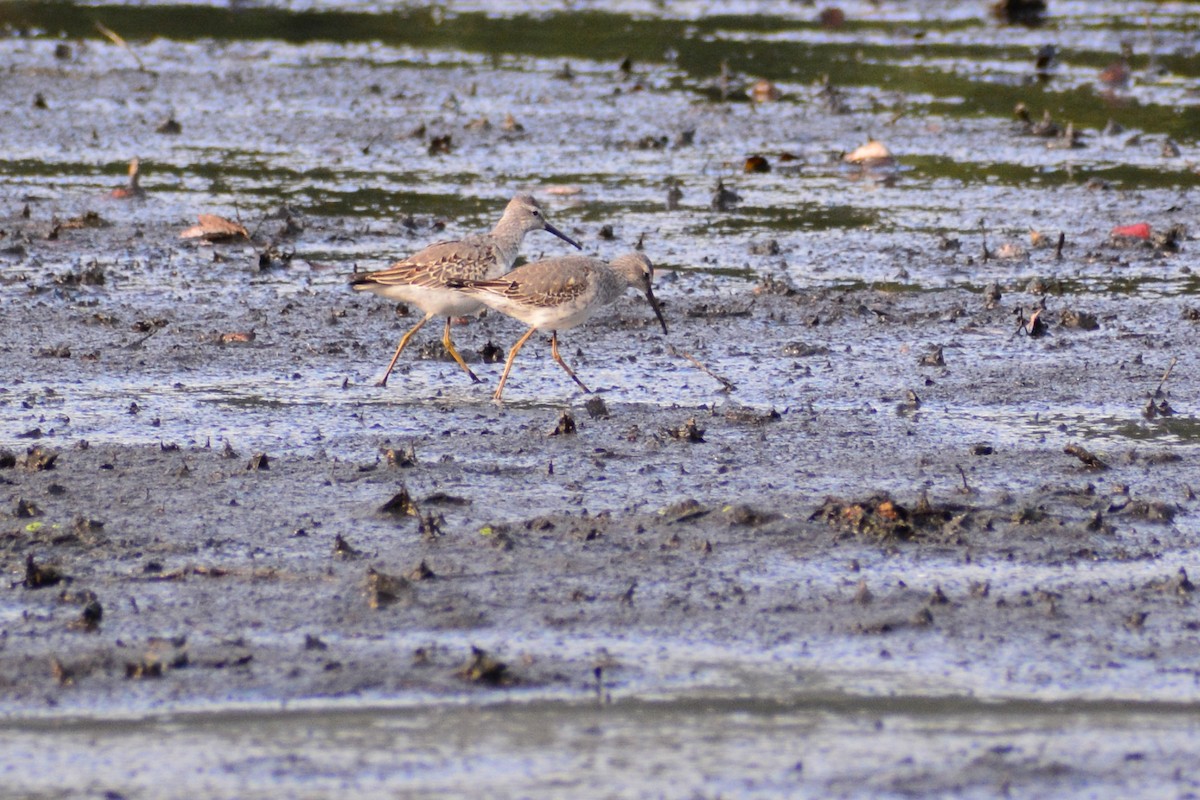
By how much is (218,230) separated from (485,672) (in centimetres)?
675

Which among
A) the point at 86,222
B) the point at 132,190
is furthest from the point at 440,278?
the point at 132,190

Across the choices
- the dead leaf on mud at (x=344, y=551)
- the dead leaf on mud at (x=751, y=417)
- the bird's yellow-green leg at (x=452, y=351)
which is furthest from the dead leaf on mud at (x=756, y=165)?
the dead leaf on mud at (x=344, y=551)

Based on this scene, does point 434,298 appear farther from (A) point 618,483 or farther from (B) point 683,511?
(B) point 683,511

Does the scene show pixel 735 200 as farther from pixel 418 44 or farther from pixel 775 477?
pixel 418 44

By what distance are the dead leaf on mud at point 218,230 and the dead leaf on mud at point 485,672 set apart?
6.65m

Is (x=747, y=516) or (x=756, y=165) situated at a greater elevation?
(x=756, y=165)

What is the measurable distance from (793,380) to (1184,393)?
1837mm

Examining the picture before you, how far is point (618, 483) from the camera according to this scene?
636 centimetres

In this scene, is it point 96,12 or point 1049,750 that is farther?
point 96,12

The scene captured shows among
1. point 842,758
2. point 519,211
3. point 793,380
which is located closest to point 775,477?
point 793,380

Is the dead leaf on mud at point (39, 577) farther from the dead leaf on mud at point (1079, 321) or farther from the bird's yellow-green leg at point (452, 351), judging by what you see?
the dead leaf on mud at point (1079, 321)

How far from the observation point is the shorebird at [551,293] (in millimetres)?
7922

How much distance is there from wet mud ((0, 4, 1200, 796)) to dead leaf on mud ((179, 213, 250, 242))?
0.58ft

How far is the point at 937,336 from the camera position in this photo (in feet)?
28.8
